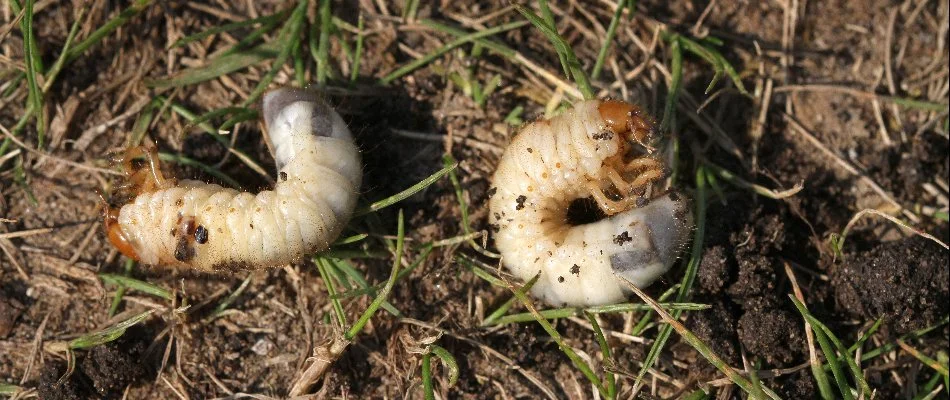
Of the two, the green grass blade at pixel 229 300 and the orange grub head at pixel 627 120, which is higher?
the orange grub head at pixel 627 120

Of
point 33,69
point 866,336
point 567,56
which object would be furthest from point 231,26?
point 866,336

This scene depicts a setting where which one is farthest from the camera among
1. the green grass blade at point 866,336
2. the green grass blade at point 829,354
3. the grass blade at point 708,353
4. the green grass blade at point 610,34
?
the green grass blade at point 610,34

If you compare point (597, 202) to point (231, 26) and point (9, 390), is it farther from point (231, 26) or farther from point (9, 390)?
point (9, 390)

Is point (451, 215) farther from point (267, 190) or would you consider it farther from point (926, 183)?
point (926, 183)

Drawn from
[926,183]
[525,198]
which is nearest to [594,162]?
[525,198]

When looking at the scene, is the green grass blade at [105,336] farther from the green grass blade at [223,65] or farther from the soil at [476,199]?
the green grass blade at [223,65]

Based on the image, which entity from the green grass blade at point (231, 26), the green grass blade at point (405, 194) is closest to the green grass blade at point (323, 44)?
the green grass blade at point (231, 26)
